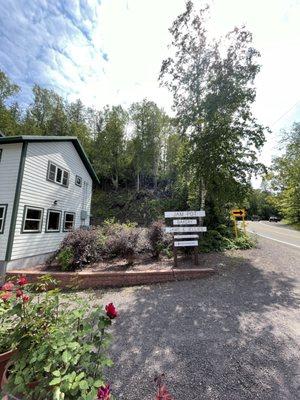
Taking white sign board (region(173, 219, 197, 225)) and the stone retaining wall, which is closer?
the stone retaining wall

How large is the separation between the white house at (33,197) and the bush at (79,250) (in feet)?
4.96

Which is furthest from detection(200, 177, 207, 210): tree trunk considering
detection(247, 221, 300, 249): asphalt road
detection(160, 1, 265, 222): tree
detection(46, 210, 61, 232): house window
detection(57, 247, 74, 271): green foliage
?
detection(46, 210, 61, 232): house window

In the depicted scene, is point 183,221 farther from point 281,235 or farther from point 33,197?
point 281,235

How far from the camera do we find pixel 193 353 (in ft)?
11.1

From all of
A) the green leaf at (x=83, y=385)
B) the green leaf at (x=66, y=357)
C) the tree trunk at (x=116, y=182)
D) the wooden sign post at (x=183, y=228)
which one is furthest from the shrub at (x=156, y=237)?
the tree trunk at (x=116, y=182)

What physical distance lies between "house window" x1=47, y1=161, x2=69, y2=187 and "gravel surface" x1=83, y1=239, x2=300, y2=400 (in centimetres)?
748

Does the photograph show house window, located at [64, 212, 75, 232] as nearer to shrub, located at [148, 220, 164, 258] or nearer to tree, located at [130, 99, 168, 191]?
shrub, located at [148, 220, 164, 258]

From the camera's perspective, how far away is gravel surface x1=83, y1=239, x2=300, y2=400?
276 cm

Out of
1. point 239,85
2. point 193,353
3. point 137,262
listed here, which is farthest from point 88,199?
point 193,353

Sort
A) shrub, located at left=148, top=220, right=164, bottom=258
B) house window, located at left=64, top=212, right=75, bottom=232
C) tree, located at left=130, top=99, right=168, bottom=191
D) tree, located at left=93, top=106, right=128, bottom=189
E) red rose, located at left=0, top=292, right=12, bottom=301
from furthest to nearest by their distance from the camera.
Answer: tree, located at left=93, top=106, right=128, bottom=189 < tree, located at left=130, top=99, right=168, bottom=191 < house window, located at left=64, top=212, right=75, bottom=232 < shrub, located at left=148, top=220, right=164, bottom=258 < red rose, located at left=0, top=292, right=12, bottom=301

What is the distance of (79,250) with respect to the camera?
316 inches

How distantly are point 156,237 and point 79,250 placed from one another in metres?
2.81

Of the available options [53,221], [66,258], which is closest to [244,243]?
[66,258]

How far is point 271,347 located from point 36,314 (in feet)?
11.2
